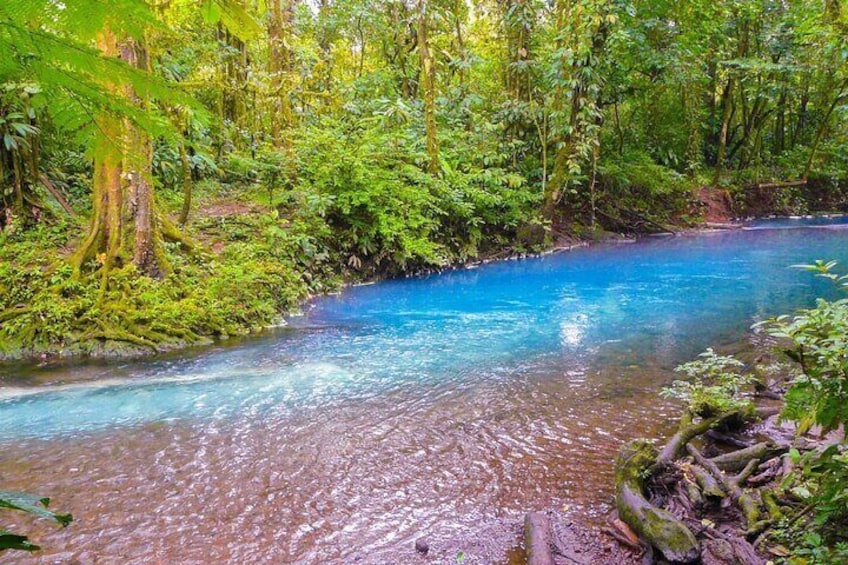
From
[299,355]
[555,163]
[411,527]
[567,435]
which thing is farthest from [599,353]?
[555,163]

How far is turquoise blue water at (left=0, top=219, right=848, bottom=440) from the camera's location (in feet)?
20.9

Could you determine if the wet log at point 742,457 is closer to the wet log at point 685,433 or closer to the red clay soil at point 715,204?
the wet log at point 685,433

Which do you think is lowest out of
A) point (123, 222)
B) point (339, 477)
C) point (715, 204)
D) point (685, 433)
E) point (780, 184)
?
point (339, 477)

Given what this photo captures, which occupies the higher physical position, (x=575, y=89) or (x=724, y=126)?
(x=575, y=89)

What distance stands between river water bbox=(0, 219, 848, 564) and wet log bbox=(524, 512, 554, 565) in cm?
16

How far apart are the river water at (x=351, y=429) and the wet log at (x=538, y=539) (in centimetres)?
16

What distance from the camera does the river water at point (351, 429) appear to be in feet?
13.0

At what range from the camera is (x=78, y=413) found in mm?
6074

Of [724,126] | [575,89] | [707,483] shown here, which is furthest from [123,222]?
[724,126]

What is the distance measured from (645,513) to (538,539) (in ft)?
2.30

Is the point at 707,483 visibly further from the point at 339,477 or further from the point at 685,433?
the point at 339,477

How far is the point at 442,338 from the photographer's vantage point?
8914 millimetres

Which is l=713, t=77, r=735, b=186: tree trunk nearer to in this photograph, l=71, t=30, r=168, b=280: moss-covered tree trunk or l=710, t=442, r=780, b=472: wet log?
l=71, t=30, r=168, b=280: moss-covered tree trunk

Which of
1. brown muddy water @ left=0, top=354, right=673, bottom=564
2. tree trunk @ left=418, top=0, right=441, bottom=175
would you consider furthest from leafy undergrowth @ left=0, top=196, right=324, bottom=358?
tree trunk @ left=418, top=0, right=441, bottom=175
